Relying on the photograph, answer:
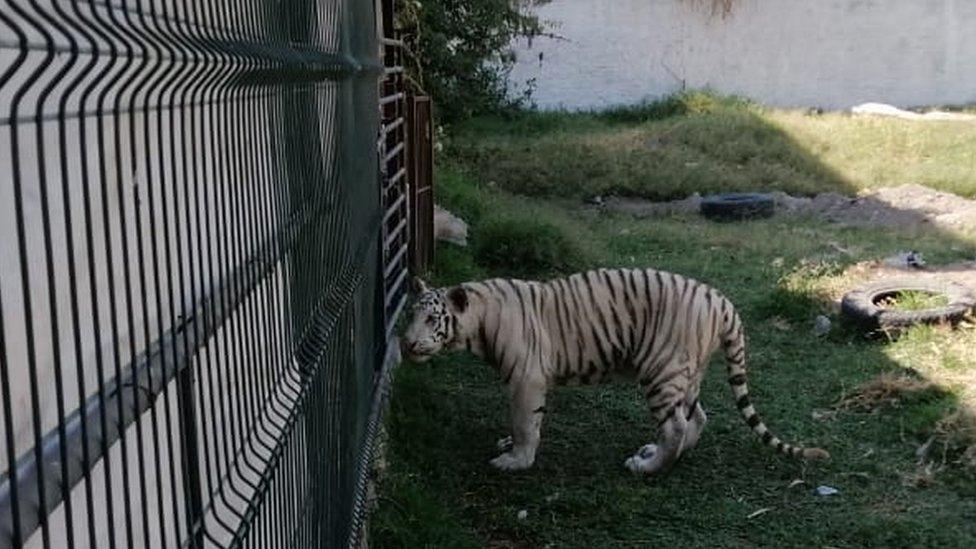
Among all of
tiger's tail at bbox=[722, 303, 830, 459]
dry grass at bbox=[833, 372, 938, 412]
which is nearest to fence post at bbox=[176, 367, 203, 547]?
tiger's tail at bbox=[722, 303, 830, 459]

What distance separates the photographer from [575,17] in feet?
72.3

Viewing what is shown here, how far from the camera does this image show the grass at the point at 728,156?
14609 millimetres

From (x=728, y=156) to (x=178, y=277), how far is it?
14266 mm

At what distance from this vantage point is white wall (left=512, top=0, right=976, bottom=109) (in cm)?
2188

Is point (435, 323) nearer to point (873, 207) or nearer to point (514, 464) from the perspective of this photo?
point (514, 464)

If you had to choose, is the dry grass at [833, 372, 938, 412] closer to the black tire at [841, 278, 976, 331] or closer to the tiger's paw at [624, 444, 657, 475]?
the black tire at [841, 278, 976, 331]

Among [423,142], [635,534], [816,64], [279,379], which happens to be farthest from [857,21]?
[279,379]

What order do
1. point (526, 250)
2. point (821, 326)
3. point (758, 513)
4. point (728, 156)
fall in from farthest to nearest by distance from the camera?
point (728, 156), point (526, 250), point (821, 326), point (758, 513)

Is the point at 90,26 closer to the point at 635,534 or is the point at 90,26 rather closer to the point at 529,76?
the point at 635,534

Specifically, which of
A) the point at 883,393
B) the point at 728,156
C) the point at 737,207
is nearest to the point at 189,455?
the point at 883,393

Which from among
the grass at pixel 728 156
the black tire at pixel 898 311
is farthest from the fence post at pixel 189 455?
the grass at pixel 728 156

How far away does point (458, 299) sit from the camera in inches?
226

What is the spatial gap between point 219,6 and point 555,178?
1271cm

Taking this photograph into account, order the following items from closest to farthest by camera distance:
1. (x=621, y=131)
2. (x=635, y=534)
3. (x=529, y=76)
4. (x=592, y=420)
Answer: (x=635, y=534) → (x=592, y=420) → (x=621, y=131) → (x=529, y=76)
